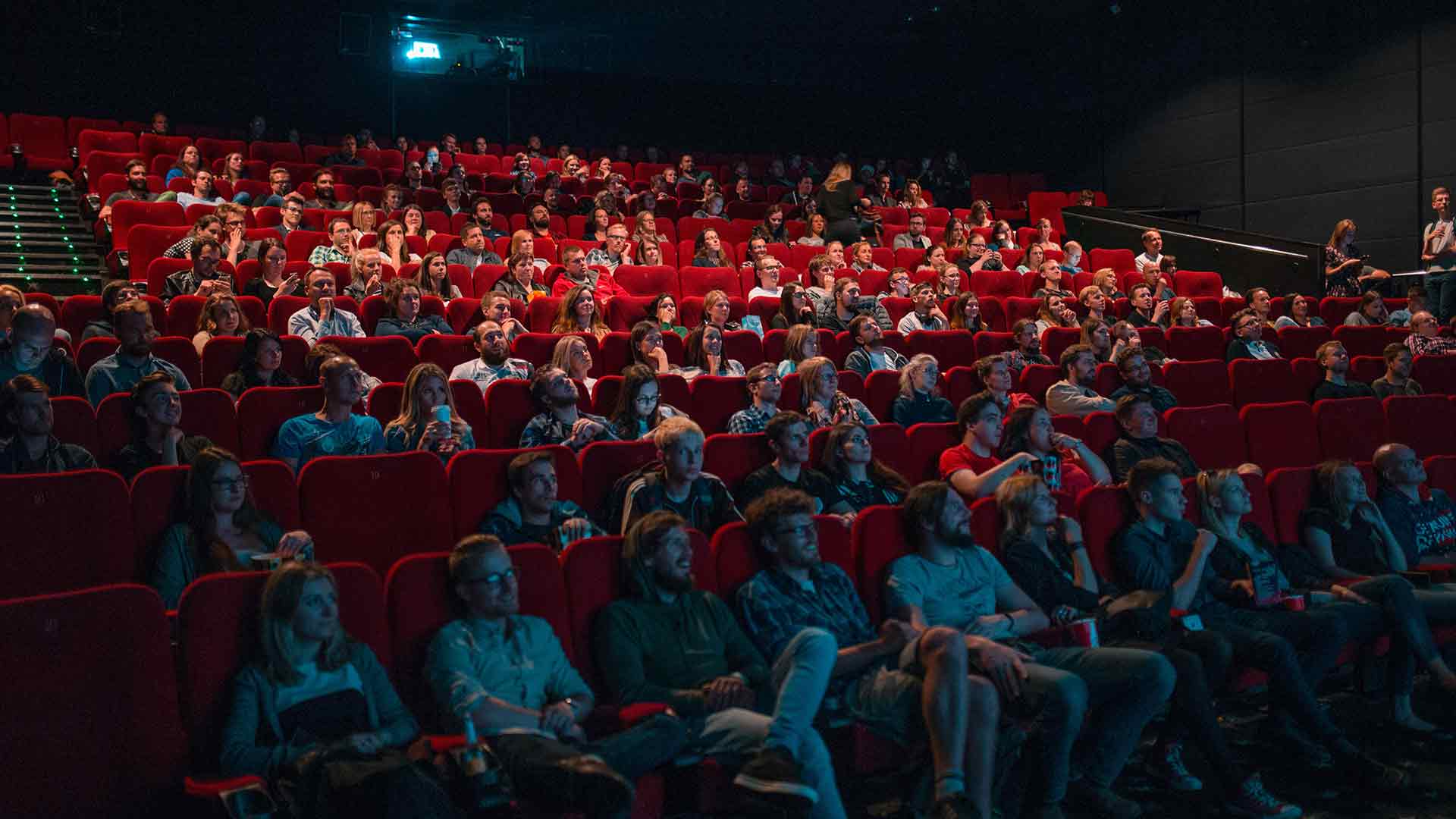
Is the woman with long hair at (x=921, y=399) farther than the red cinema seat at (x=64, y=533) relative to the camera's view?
Yes

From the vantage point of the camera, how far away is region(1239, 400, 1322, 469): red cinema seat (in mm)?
2668

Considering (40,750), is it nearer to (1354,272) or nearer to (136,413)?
(136,413)

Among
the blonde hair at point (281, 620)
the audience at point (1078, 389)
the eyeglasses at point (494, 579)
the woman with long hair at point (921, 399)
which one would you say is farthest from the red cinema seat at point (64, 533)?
the audience at point (1078, 389)

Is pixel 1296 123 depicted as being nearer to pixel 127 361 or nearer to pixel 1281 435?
pixel 1281 435

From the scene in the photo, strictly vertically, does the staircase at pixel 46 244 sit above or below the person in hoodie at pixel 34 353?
above

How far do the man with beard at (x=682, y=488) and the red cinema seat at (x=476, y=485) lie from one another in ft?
0.45

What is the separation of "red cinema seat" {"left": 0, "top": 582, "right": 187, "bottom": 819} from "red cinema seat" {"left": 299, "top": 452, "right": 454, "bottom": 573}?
50 cm

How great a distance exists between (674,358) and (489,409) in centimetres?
71

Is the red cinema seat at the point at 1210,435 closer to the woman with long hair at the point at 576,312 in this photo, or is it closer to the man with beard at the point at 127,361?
the woman with long hair at the point at 576,312

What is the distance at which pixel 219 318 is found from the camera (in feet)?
8.18

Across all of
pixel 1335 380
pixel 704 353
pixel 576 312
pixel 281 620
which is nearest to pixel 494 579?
pixel 281 620

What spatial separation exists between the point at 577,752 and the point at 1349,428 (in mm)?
2255

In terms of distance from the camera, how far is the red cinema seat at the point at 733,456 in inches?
82.3

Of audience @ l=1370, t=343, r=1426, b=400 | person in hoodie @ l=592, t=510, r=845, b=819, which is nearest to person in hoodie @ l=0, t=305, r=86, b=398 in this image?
person in hoodie @ l=592, t=510, r=845, b=819
